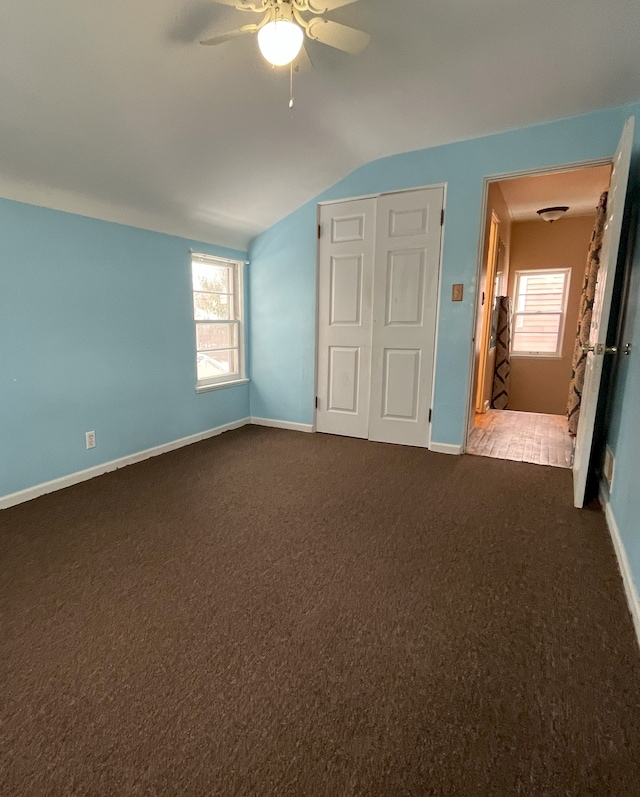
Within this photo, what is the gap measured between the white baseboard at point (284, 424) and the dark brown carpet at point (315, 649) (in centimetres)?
158

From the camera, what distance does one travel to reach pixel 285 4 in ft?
5.22

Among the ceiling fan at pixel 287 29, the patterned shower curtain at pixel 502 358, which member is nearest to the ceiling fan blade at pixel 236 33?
the ceiling fan at pixel 287 29

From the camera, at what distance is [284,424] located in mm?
4301

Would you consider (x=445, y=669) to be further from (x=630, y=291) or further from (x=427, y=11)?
(x=427, y=11)

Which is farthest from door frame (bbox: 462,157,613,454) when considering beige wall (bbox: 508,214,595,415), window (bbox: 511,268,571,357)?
window (bbox: 511,268,571,357)

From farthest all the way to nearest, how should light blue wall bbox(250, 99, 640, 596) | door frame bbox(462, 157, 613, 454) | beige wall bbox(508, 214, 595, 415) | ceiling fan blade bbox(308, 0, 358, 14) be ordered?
1. beige wall bbox(508, 214, 595, 415)
2. door frame bbox(462, 157, 613, 454)
3. light blue wall bbox(250, 99, 640, 596)
4. ceiling fan blade bbox(308, 0, 358, 14)

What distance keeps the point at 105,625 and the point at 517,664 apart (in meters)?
1.47

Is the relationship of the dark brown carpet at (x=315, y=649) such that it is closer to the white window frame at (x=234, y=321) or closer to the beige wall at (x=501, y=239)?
the white window frame at (x=234, y=321)

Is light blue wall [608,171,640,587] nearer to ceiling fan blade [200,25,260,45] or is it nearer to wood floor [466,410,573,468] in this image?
wood floor [466,410,573,468]

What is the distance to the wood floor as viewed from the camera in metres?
3.44

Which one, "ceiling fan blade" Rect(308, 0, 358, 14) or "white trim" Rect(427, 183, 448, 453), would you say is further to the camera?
"white trim" Rect(427, 183, 448, 453)

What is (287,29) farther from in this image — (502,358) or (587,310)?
(502,358)

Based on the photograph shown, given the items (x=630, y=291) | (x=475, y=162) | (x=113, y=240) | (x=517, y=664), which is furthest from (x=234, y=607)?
(x=475, y=162)

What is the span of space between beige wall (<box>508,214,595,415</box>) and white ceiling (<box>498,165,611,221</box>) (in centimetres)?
35
